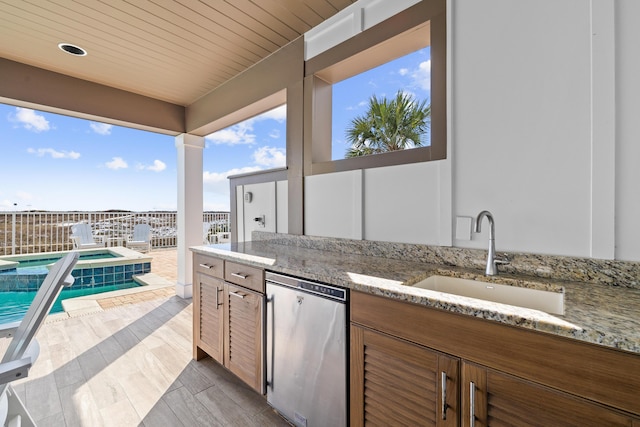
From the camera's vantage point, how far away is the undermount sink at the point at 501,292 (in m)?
1.17

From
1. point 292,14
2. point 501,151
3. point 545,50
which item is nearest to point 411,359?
point 501,151

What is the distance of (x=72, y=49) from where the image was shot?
258 centimetres

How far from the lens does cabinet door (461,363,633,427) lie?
2.33 feet

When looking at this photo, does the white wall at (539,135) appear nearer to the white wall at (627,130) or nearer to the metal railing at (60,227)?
the white wall at (627,130)

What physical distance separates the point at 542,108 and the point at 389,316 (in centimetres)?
121

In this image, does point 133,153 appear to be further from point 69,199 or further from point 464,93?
point 464,93

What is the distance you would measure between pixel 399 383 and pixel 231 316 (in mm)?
1268

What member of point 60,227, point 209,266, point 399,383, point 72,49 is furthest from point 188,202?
point 60,227

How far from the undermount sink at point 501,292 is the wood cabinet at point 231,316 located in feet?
3.34

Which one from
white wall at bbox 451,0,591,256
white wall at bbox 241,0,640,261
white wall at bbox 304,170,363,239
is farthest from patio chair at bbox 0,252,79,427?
white wall at bbox 451,0,591,256

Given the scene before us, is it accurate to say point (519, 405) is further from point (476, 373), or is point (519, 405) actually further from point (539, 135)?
point (539, 135)

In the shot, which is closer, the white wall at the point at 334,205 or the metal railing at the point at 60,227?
the white wall at the point at 334,205

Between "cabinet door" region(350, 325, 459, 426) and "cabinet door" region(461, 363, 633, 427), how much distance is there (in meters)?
0.05

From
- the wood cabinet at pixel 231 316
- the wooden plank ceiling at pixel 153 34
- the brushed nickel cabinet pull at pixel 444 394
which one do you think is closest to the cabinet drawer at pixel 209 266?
the wood cabinet at pixel 231 316
